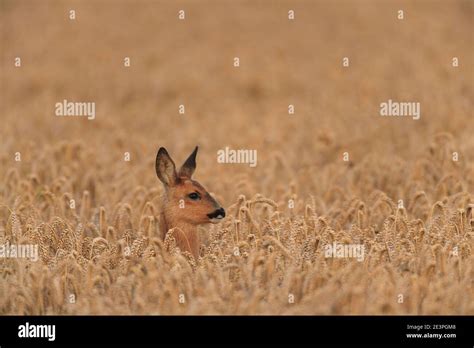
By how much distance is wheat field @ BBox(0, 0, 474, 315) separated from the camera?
7789 millimetres

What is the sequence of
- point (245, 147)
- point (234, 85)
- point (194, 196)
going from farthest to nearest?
point (234, 85) → point (245, 147) → point (194, 196)

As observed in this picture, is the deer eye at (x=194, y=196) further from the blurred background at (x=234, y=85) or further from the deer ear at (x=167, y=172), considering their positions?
the blurred background at (x=234, y=85)

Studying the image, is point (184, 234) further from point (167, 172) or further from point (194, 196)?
point (167, 172)

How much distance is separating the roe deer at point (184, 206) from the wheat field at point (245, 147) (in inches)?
12.2

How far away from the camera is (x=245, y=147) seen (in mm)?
16625

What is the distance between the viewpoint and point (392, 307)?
7113mm

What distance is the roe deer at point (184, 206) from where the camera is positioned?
344 inches

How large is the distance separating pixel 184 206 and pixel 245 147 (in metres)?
7.91

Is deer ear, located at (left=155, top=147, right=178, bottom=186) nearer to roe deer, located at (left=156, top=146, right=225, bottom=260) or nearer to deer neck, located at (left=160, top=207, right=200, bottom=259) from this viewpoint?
roe deer, located at (left=156, top=146, right=225, bottom=260)

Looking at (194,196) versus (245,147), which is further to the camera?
(245,147)

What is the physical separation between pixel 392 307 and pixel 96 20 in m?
24.3

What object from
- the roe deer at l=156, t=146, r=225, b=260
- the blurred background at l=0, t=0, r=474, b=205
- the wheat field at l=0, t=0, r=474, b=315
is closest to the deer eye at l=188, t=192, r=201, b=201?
the roe deer at l=156, t=146, r=225, b=260

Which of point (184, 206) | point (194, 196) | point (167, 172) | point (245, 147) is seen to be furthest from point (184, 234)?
point (245, 147)
